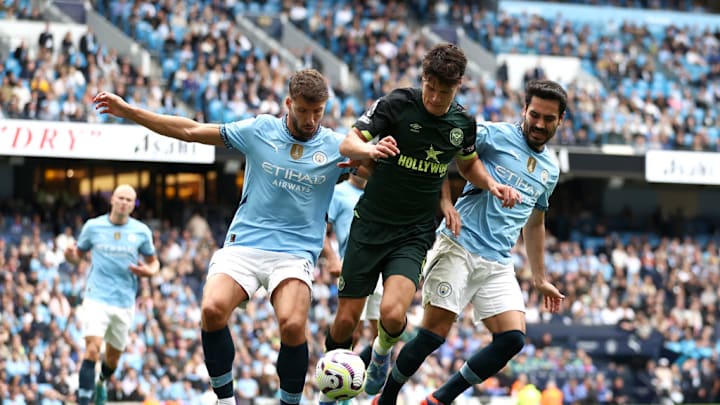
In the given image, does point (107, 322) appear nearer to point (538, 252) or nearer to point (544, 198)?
point (538, 252)

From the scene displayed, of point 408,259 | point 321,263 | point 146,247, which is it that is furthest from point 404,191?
point 321,263

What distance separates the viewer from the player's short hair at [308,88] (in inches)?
325

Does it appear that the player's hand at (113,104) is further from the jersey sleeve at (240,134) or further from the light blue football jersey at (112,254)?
the light blue football jersey at (112,254)

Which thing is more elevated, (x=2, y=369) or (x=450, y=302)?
(x=450, y=302)

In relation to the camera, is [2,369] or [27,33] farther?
[27,33]

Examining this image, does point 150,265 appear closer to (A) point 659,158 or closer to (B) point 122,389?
(B) point 122,389

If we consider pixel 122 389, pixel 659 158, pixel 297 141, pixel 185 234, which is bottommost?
pixel 122 389

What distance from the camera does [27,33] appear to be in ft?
83.4

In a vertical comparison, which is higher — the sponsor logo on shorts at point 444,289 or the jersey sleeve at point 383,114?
the jersey sleeve at point 383,114

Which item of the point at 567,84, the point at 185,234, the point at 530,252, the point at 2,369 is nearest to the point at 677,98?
the point at 567,84

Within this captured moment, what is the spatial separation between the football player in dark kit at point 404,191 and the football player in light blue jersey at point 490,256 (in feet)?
1.20

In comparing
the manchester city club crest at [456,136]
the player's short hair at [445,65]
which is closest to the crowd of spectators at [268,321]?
the manchester city club crest at [456,136]

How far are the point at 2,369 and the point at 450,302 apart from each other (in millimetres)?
10918

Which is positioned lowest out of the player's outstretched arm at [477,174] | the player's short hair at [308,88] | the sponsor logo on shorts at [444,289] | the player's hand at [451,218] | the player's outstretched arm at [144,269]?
the player's outstretched arm at [144,269]
